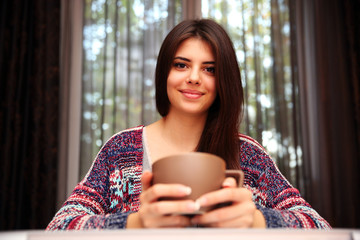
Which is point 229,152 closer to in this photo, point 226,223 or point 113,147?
point 113,147

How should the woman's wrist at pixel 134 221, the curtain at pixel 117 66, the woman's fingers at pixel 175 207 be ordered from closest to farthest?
the woman's fingers at pixel 175 207 → the woman's wrist at pixel 134 221 → the curtain at pixel 117 66

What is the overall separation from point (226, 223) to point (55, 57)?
2.28 metres

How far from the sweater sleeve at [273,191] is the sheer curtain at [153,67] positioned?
1.66 metres

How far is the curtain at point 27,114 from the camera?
2.26 meters

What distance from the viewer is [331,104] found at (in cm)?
271

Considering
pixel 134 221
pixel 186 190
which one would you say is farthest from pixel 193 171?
pixel 134 221

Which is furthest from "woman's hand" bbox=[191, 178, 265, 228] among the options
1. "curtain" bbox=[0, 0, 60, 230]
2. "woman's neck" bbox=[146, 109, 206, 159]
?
"curtain" bbox=[0, 0, 60, 230]

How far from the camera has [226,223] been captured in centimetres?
53

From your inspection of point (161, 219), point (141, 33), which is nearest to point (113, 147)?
point (161, 219)

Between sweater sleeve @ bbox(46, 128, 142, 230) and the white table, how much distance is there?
0.42 m

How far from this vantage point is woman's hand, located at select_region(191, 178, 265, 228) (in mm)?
512

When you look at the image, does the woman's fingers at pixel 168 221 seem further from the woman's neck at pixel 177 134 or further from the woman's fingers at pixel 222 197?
the woman's neck at pixel 177 134

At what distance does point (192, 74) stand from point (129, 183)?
1.16 ft

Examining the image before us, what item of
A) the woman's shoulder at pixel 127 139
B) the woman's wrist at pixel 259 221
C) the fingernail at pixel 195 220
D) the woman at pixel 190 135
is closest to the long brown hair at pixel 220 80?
the woman at pixel 190 135
